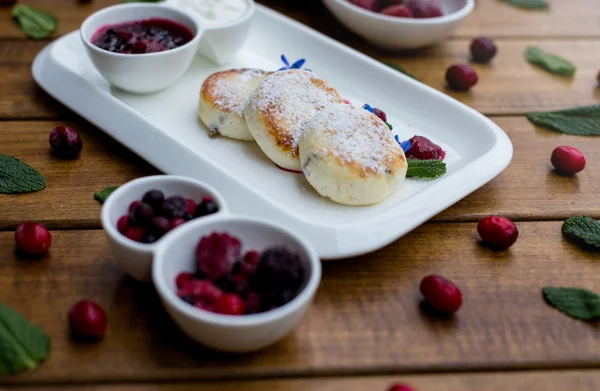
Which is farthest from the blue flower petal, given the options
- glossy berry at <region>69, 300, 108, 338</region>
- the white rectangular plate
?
glossy berry at <region>69, 300, 108, 338</region>

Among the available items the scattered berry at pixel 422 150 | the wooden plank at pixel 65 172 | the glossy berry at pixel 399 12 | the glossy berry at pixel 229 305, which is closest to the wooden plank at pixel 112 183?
the wooden plank at pixel 65 172

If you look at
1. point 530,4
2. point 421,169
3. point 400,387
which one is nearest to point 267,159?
point 421,169

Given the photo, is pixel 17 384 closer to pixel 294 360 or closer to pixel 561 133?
pixel 294 360

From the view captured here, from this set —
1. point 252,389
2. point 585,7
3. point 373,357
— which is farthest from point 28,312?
point 585,7

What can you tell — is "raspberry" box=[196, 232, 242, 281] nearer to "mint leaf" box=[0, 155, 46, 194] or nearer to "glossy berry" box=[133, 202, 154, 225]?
"glossy berry" box=[133, 202, 154, 225]

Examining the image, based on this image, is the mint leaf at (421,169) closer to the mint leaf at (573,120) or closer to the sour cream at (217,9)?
the mint leaf at (573,120)
